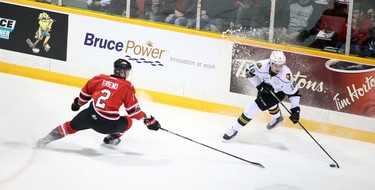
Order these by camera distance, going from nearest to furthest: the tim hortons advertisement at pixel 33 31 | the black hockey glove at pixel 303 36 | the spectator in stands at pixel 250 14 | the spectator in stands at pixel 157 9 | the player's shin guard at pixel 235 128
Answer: the player's shin guard at pixel 235 128 → the black hockey glove at pixel 303 36 → the spectator in stands at pixel 250 14 → the spectator in stands at pixel 157 9 → the tim hortons advertisement at pixel 33 31

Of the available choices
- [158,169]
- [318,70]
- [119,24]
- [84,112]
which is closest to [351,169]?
[318,70]

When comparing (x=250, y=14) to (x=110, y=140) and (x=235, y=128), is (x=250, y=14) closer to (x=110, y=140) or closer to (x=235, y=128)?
(x=235, y=128)

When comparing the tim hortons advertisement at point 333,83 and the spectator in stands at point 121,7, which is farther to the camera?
the spectator in stands at point 121,7

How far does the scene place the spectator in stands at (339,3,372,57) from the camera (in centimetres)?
853

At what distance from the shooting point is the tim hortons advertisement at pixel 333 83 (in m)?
8.52

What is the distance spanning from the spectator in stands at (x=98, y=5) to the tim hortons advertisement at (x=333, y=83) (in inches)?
80.6

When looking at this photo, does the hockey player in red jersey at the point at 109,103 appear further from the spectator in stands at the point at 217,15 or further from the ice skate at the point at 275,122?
the spectator in stands at the point at 217,15

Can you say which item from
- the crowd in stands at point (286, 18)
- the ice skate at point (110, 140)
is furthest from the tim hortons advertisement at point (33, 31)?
the ice skate at point (110, 140)

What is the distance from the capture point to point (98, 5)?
9.66m

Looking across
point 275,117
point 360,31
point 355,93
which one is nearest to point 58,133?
point 275,117

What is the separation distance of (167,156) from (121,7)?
2760 mm

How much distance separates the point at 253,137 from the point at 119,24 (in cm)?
233

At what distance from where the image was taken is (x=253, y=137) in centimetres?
845

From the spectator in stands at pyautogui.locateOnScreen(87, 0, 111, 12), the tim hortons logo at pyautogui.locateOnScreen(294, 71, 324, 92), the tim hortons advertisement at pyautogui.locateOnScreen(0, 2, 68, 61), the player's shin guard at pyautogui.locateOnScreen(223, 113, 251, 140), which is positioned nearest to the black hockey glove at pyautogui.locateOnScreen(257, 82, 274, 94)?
the player's shin guard at pyautogui.locateOnScreen(223, 113, 251, 140)
